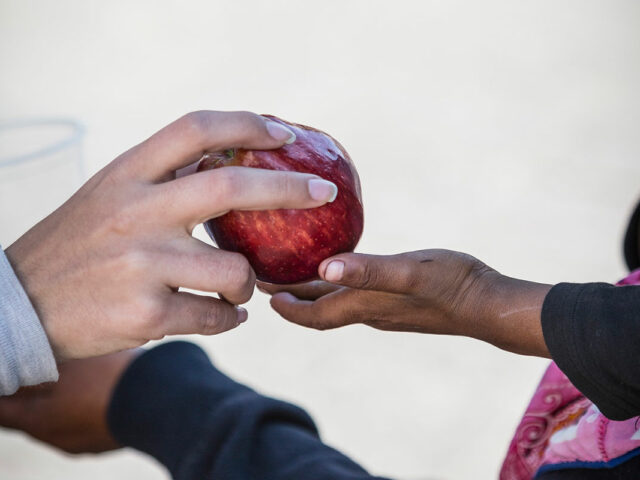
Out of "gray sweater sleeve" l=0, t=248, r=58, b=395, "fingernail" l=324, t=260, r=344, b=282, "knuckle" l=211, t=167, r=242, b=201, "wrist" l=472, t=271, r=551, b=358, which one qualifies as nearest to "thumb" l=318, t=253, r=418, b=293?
"fingernail" l=324, t=260, r=344, b=282

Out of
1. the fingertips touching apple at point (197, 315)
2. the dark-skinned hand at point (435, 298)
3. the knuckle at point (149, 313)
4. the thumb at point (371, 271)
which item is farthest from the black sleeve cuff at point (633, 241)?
the knuckle at point (149, 313)

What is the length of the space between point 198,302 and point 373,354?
1694mm

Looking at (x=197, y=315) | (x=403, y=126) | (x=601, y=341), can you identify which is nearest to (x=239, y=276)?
(x=197, y=315)

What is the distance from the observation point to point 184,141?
2.78 ft

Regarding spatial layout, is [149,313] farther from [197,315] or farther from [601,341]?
[601,341]

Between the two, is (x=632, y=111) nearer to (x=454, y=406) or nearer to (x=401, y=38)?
(x=401, y=38)

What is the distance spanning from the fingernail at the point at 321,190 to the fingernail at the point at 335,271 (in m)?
0.10

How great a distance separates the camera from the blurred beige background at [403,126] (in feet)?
7.73

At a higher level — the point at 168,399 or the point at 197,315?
the point at 197,315

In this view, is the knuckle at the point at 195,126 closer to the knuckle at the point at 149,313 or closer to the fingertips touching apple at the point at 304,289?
the knuckle at the point at 149,313

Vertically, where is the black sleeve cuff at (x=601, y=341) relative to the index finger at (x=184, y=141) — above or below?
below

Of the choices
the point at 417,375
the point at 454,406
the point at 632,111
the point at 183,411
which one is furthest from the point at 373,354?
the point at 632,111

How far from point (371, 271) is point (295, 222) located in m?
0.13

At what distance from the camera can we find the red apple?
1.04m
